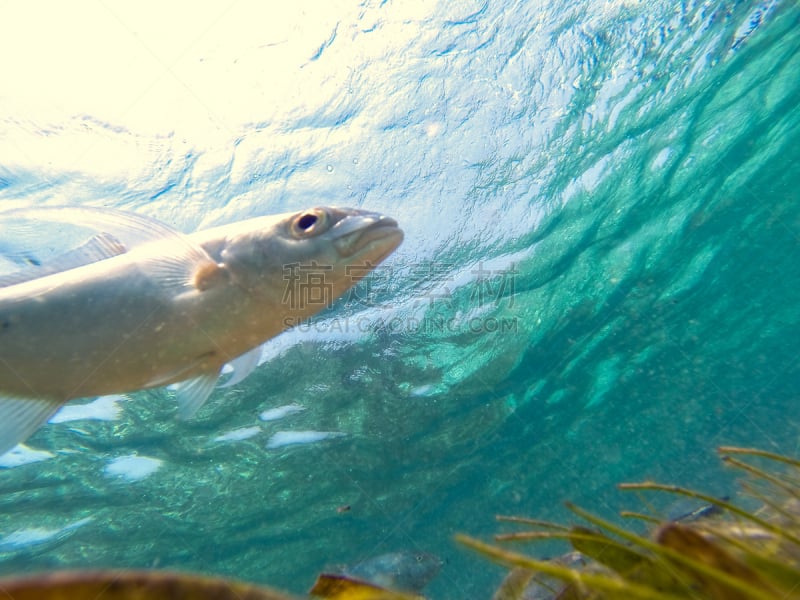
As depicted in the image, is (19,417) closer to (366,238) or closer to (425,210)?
(366,238)

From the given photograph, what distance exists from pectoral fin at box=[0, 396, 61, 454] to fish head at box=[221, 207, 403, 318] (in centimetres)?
152

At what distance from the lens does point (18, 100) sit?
6.81m

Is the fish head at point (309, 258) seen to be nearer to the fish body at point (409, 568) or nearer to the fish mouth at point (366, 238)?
the fish mouth at point (366, 238)

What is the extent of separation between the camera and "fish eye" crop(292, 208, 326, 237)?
9.73 ft

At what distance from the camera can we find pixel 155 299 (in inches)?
113

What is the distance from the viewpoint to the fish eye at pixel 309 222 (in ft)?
9.73

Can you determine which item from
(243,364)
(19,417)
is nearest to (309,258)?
(243,364)

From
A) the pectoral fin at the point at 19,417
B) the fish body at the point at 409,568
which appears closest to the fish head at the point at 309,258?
the pectoral fin at the point at 19,417

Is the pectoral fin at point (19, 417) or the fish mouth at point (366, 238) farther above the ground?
the fish mouth at point (366, 238)

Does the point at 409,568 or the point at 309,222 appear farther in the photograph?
the point at 409,568

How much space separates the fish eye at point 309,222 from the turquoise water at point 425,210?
5.91m

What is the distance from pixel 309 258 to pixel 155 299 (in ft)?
3.37

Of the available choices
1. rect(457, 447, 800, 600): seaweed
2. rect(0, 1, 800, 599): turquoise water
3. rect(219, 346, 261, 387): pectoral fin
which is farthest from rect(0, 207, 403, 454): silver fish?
rect(0, 1, 800, 599): turquoise water

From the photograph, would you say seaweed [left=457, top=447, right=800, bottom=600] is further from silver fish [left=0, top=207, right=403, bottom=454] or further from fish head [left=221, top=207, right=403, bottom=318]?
silver fish [left=0, top=207, right=403, bottom=454]
